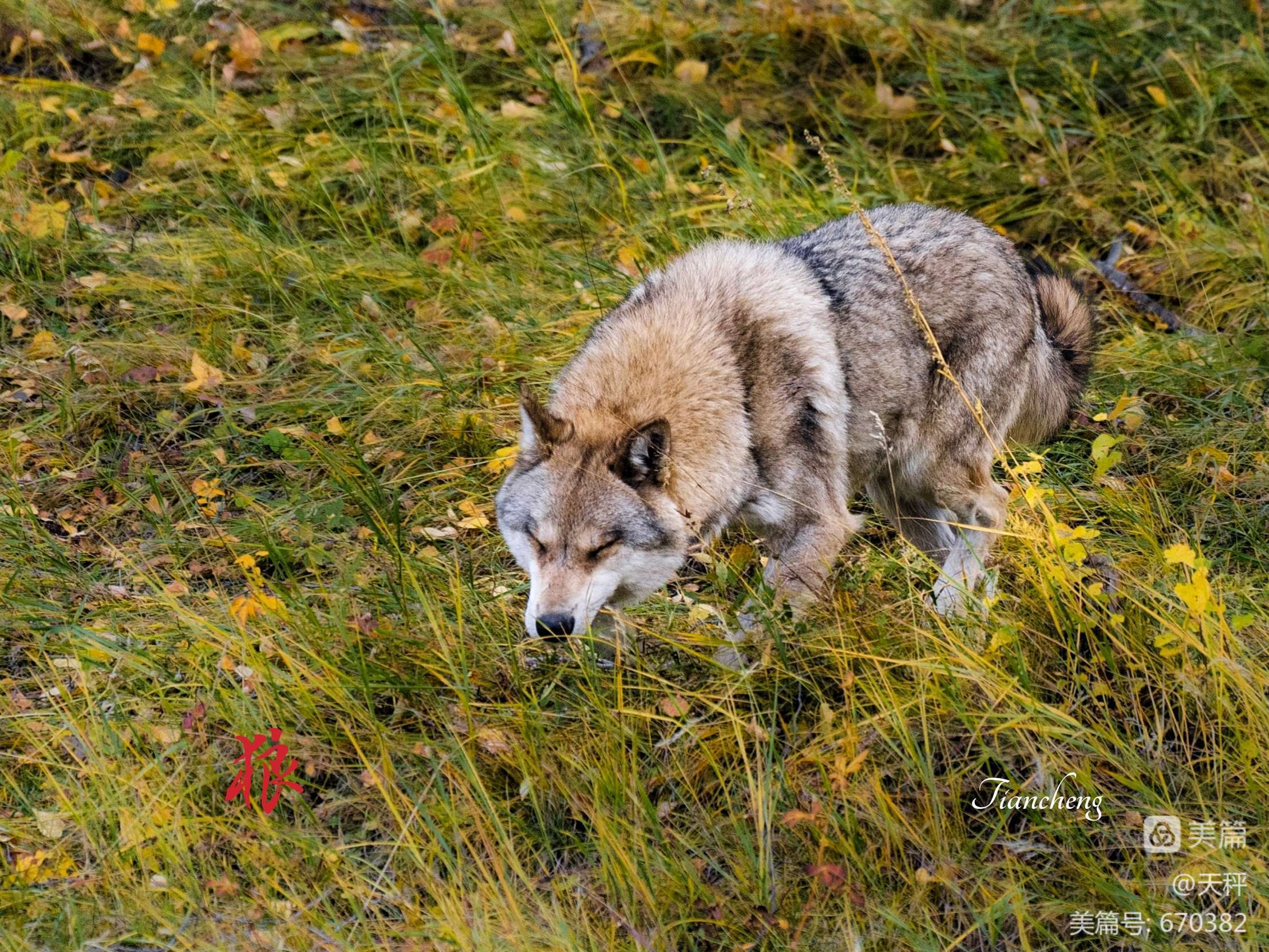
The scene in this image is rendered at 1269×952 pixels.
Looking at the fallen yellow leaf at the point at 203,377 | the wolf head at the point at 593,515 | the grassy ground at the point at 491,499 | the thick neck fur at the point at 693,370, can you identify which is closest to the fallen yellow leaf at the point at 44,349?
the grassy ground at the point at 491,499

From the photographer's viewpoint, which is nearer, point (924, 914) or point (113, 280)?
point (924, 914)

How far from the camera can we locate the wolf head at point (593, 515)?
3832mm

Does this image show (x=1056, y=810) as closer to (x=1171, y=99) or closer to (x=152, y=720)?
(x=152, y=720)

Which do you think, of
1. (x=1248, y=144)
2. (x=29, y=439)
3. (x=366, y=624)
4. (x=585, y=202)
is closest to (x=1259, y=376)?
(x=1248, y=144)

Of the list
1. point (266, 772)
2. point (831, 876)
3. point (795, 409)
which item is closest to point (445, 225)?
point (795, 409)

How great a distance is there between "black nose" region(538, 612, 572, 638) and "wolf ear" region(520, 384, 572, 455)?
0.60m

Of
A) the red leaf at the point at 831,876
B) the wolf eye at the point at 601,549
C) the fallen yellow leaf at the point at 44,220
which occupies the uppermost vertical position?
the wolf eye at the point at 601,549

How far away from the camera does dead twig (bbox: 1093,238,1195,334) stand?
5.82 meters

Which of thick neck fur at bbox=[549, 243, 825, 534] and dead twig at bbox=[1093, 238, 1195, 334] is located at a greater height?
thick neck fur at bbox=[549, 243, 825, 534]

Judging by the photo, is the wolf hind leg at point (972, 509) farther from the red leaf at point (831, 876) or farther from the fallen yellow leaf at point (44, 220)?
the fallen yellow leaf at point (44, 220)

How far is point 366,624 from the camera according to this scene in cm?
376

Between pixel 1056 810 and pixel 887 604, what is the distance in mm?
879

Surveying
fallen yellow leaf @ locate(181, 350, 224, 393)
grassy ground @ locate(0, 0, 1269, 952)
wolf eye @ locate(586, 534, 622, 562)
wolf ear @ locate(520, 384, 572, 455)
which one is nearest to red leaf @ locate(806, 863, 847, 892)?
grassy ground @ locate(0, 0, 1269, 952)

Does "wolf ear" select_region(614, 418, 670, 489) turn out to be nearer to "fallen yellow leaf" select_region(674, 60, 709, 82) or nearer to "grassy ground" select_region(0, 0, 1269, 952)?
"grassy ground" select_region(0, 0, 1269, 952)
